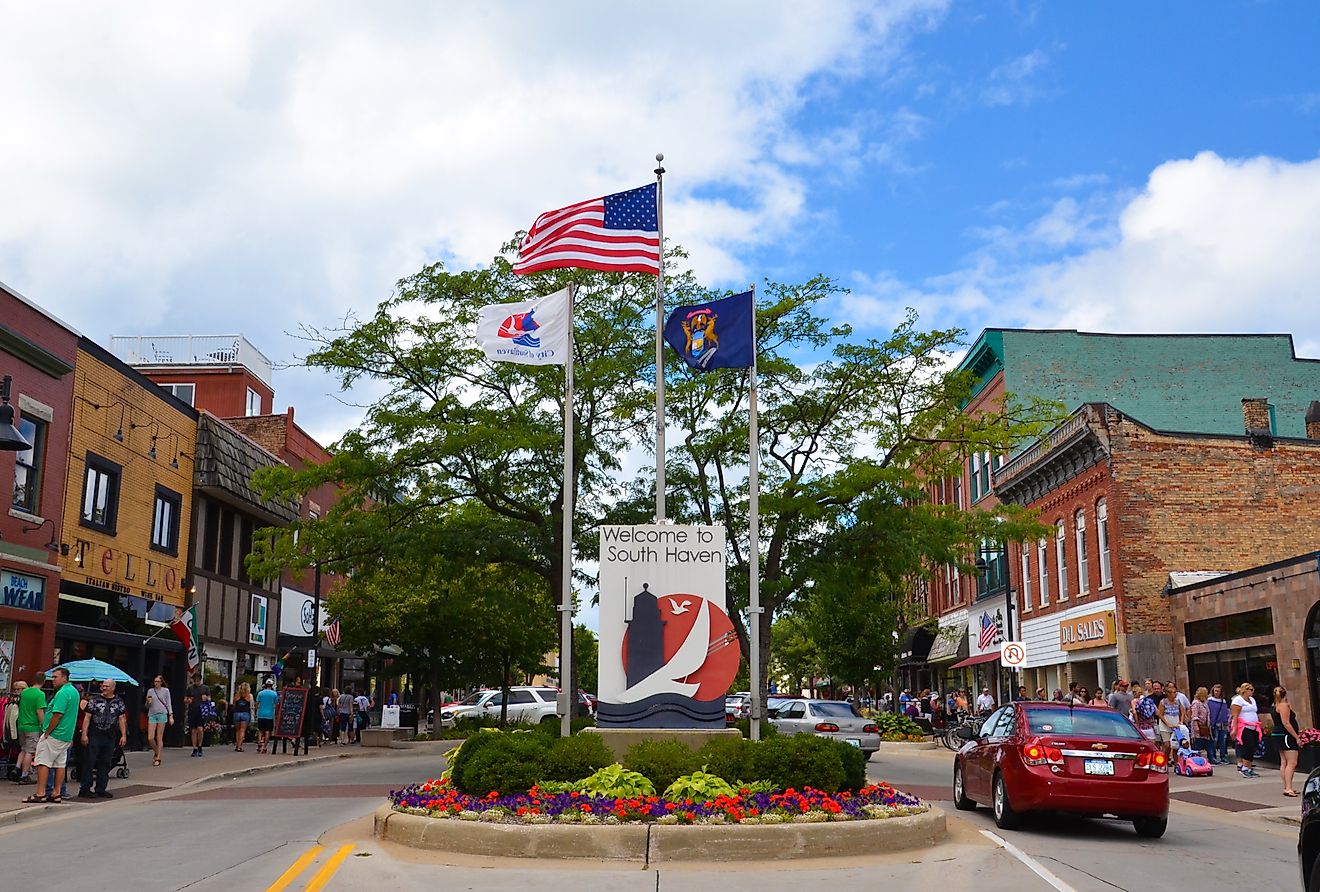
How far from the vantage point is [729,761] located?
1363 cm

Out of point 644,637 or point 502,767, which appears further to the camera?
point 644,637

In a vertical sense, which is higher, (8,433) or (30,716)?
(8,433)

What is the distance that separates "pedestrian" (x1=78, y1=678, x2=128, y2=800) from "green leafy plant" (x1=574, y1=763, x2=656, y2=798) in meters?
8.75

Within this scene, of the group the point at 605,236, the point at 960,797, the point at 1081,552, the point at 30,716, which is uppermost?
the point at 605,236

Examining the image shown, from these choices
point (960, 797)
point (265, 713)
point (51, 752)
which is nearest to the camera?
point (960, 797)

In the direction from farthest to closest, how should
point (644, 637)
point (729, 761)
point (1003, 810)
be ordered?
point (644, 637) < point (1003, 810) < point (729, 761)

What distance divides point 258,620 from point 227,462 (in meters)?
6.51

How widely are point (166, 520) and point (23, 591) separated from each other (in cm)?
858

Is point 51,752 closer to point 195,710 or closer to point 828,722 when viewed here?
point 195,710

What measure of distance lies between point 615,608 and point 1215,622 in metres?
21.0

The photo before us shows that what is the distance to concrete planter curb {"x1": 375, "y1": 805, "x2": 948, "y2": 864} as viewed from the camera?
1123 cm

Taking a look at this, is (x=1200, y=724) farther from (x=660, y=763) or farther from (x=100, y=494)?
(x=100, y=494)

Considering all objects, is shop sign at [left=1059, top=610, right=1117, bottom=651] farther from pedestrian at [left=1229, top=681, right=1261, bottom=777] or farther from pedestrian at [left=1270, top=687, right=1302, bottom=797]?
pedestrian at [left=1270, top=687, right=1302, bottom=797]

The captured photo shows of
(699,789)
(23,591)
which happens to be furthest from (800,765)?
(23,591)
